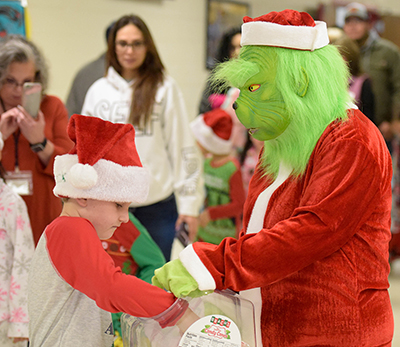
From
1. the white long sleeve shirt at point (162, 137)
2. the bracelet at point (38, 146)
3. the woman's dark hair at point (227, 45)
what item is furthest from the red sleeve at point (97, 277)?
the woman's dark hair at point (227, 45)

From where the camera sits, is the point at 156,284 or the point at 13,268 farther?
the point at 13,268

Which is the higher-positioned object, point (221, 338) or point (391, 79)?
point (391, 79)

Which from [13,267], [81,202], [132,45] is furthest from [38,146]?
[81,202]

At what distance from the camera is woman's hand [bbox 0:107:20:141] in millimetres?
1958

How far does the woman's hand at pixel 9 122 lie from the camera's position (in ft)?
6.42

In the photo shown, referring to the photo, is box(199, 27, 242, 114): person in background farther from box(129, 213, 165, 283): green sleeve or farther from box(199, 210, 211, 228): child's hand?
box(129, 213, 165, 283): green sleeve

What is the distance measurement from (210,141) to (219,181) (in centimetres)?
24

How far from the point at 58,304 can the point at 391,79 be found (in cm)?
346

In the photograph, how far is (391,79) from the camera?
12.9 ft

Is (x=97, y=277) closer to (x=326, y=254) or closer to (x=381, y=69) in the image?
(x=326, y=254)

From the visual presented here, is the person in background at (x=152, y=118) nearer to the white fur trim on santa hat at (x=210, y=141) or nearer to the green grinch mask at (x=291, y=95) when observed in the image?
the white fur trim on santa hat at (x=210, y=141)

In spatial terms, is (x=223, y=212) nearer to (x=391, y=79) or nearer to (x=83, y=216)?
(x=83, y=216)

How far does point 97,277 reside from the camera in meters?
1.08

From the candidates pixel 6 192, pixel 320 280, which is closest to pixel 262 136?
pixel 320 280
